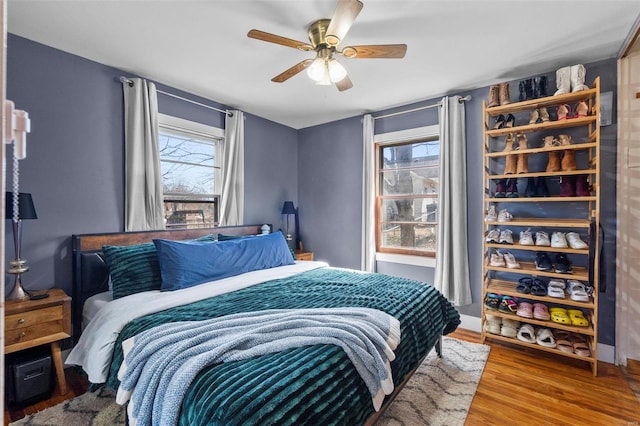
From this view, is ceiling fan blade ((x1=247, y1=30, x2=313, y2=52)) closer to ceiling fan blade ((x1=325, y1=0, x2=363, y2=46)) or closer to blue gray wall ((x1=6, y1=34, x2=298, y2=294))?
ceiling fan blade ((x1=325, y1=0, x2=363, y2=46))

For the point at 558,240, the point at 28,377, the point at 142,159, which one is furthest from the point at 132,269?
the point at 558,240

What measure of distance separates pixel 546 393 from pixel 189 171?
3731 mm

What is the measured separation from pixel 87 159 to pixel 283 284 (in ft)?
6.51

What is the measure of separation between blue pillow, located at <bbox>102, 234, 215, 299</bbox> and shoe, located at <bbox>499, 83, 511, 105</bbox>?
3304 mm

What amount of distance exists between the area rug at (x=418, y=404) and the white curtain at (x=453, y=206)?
34.3 inches

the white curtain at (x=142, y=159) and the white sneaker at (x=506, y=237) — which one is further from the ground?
the white curtain at (x=142, y=159)

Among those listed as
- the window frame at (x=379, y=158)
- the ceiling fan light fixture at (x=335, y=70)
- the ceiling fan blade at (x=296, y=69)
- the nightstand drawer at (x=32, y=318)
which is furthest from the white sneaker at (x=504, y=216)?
the nightstand drawer at (x=32, y=318)

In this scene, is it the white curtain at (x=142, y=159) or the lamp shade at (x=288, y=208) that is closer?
the white curtain at (x=142, y=159)

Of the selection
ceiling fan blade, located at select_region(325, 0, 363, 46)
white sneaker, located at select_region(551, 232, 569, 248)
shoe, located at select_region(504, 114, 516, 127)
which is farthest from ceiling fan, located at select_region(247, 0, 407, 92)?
white sneaker, located at select_region(551, 232, 569, 248)

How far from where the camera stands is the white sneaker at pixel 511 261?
2.71 meters

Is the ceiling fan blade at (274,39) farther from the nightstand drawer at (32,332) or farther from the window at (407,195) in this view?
the nightstand drawer at (32,332)

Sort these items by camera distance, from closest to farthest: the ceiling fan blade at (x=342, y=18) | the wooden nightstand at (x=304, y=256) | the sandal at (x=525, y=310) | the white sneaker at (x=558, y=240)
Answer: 1. the ceiling fan blade at (x=342, y=18)
2. the white sneaker at (x=558, y=240)
3. the sandal at (x=525, y=310)
4. the wooden nightstand at (x=304, y=256)

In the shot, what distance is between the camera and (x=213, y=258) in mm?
2561

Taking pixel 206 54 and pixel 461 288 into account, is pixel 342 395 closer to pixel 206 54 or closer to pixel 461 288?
pixel 461 288
